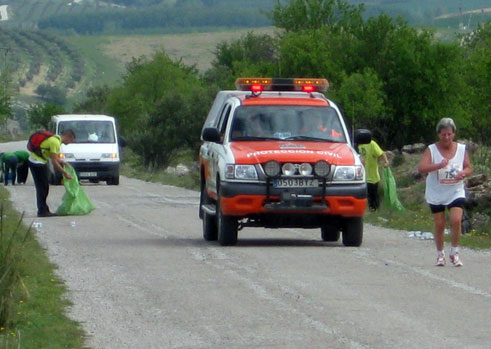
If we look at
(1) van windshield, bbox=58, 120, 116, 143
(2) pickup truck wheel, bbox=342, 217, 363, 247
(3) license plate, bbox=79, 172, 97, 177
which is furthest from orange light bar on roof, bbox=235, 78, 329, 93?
(1) van windshield, bbox=58, 120, 116, 143

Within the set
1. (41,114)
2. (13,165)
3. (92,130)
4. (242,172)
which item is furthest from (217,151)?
(41,114)

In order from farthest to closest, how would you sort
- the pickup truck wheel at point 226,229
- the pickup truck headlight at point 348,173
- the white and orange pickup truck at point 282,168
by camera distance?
1. the pickup truck wheel at point 226,229
2. the pickup truck headlight at point 348,173
3. the white and orange pickup truck at point 282,168

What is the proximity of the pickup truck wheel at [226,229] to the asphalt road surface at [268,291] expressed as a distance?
0.45ft

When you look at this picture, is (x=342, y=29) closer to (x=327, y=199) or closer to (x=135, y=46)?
(x=327, y=199)

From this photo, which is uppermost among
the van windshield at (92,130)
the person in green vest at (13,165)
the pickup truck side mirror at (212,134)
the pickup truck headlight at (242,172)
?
the pickup truck side mirror at (212,134)

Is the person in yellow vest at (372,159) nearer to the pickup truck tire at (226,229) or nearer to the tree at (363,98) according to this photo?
the pickup truck tire at (226,229)

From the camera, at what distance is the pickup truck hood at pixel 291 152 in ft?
50.8

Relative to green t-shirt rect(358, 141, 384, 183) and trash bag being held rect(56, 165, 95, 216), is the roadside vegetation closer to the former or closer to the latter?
trash bag being held rect(56, 165, 95, 216)

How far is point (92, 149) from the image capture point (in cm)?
3847

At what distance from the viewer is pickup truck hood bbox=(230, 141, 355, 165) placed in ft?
50.8

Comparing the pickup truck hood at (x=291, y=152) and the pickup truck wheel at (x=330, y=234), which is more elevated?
the pickup truck hood at (x=291, y=152)

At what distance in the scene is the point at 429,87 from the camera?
5444 cm

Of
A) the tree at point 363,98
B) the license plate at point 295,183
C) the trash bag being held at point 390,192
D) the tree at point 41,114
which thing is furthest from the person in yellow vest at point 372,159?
the tree at point 41,114

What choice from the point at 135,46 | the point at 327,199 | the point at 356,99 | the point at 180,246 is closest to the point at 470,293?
the point at 327,199
